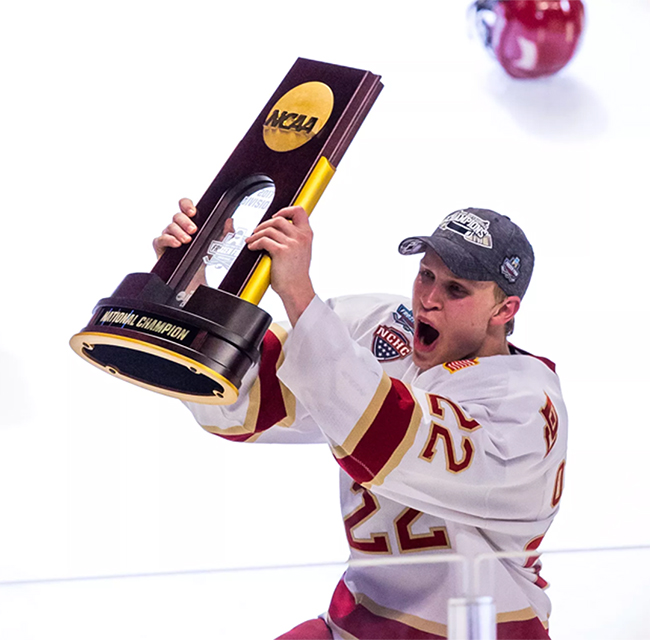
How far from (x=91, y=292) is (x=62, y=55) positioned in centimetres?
59

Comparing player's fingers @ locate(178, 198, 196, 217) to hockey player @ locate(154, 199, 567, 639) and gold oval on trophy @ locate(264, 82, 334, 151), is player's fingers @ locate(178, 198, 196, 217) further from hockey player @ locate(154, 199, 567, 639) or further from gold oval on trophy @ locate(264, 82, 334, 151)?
gold oval on trophy @ locate(264, 82, 334, 151)

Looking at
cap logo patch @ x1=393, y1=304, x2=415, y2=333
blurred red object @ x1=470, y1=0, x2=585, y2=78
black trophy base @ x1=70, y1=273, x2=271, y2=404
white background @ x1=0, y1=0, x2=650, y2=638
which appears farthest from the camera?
blurred red object @ x1=470, y1=0, x2=585, y2=78

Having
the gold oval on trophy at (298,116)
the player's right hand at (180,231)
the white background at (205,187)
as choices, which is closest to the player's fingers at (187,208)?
the player's right hand at (180,231)

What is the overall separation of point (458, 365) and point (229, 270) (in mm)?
310

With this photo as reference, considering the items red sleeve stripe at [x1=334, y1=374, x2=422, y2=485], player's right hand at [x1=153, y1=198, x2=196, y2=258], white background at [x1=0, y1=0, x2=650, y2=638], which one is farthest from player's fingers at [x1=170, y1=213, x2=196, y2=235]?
white background at [x1=0, y1=0, x2=650, y2=638]

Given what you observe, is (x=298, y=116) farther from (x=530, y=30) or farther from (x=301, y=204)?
(x=530, y=30)

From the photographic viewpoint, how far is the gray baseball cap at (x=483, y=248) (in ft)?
3.82

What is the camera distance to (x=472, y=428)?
3.35 ft

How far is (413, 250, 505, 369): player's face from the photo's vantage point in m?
1.18

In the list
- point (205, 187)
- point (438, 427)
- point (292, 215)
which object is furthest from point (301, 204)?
point (205, 187)

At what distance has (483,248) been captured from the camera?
117 centimetres

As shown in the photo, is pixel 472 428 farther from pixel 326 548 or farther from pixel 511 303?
pixel 326 548

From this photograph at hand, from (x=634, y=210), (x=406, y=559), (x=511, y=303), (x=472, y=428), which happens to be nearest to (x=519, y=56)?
(x=634, y=210)

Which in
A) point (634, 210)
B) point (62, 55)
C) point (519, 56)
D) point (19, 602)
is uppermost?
point (519, 56)
